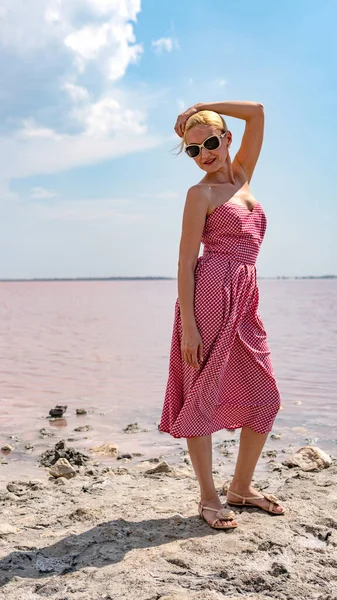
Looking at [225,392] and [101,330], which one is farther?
[101,330]

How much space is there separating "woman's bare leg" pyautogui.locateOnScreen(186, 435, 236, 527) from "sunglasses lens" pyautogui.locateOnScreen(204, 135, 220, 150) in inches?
59.3

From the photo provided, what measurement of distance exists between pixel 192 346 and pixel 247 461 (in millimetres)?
798

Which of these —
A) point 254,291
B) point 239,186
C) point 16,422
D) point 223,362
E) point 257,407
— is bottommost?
point 16,422

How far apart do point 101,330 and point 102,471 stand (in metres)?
12.7

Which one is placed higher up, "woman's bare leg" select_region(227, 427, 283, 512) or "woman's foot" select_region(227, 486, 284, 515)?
"woman's bare leg" select_region(227, 427, 283, 512)

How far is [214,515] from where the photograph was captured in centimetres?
358

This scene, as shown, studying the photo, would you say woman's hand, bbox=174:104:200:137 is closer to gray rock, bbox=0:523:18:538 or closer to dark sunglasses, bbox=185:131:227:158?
dark sunglasses, bbox=185:131:227:158

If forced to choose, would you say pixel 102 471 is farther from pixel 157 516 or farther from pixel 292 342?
pixel 292 342

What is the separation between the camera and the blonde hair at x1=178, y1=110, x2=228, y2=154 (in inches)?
141

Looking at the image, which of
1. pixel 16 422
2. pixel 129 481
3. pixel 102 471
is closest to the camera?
pixel 129 481

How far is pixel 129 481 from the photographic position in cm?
453

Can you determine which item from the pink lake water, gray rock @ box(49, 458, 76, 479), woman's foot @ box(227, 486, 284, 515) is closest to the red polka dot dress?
woman's foot @ box(227, 486, 284, 515)

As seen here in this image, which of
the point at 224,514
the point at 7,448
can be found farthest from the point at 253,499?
the point at 7,448

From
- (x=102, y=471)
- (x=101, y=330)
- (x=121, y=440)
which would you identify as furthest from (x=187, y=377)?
(x=101, y=330)
